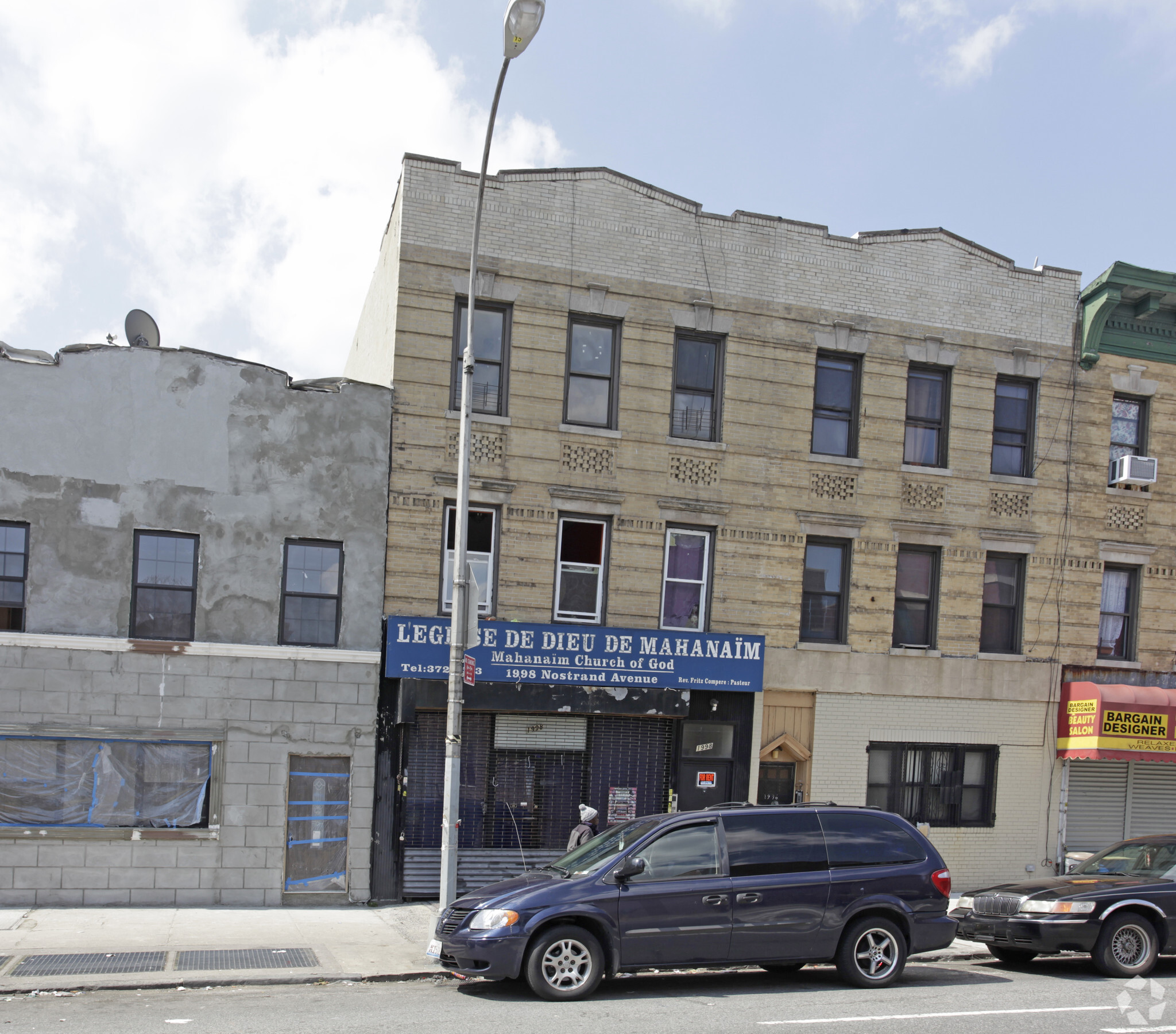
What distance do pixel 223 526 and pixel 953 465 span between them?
36.7 feet

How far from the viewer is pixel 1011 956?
12703mm

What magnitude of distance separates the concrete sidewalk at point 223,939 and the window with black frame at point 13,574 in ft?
→ 11.6

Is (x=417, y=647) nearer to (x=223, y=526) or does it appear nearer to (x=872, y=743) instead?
(x=223, y=526)

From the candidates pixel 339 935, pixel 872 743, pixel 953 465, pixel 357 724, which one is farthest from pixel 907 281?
pixel 339 935

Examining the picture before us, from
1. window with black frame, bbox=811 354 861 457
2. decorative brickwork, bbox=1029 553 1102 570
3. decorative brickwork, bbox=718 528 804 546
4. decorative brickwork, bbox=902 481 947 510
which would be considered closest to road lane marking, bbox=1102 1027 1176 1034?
decorative brickwork, bbox=718 528 804 546

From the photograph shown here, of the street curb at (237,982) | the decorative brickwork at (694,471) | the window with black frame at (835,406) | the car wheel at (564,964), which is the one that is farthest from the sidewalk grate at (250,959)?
the window with black frame at (835,406)

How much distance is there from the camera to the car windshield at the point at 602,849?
10508mm

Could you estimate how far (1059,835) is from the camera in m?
18.8

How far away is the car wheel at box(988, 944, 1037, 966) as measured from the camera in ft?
41.0

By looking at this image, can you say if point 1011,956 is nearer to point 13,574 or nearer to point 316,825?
point 316,825

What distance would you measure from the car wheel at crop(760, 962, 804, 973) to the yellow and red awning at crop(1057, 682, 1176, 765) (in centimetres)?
828

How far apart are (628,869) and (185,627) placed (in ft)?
25.5

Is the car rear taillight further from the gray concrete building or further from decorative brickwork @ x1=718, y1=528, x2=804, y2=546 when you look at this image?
the gray concrete building

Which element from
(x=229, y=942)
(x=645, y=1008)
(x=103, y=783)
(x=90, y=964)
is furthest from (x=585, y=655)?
(x=90, y=964)
